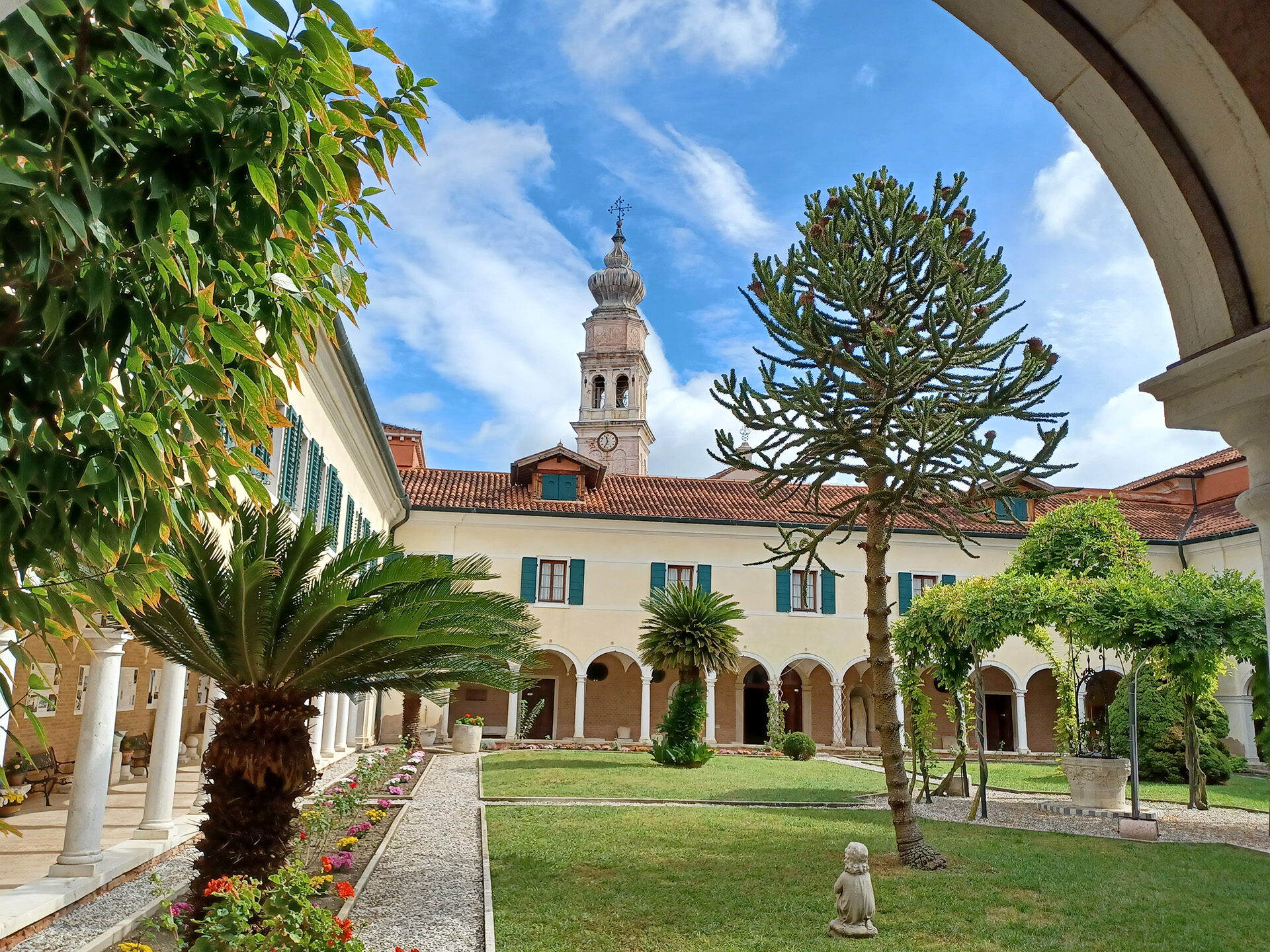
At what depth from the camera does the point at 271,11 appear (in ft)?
6.29

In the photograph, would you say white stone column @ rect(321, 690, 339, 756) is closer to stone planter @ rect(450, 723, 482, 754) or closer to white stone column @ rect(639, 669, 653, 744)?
stone planter @ rect(450, 723, 482, 754)

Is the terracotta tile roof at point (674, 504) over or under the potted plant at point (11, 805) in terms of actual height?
over

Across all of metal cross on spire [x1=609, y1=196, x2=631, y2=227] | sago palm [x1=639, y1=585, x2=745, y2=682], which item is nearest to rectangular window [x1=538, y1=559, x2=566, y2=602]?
sago palm [x1=639, y1=585, x2=745, y2=682]

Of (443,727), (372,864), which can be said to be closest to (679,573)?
(443,727)

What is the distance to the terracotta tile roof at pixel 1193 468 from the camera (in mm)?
34750

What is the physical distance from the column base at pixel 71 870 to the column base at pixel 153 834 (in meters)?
1.88

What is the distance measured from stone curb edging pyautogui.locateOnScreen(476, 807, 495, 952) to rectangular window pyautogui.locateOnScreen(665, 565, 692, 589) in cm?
1811

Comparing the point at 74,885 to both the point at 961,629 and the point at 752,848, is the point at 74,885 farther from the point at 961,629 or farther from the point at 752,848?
the point at 961,629

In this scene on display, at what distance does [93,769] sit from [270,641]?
3.16 meters

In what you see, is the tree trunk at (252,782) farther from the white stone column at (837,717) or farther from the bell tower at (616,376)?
the bell tower at (616,376)


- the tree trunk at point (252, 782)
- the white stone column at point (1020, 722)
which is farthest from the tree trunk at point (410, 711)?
the tree trunk at point (252, 782)

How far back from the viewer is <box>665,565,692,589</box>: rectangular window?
3231cm

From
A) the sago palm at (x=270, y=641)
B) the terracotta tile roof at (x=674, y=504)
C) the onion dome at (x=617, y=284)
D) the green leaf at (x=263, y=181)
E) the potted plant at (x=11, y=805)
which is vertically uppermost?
the onion dome at (x=617, y=284)

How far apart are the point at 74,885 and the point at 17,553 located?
8151 millimetres
